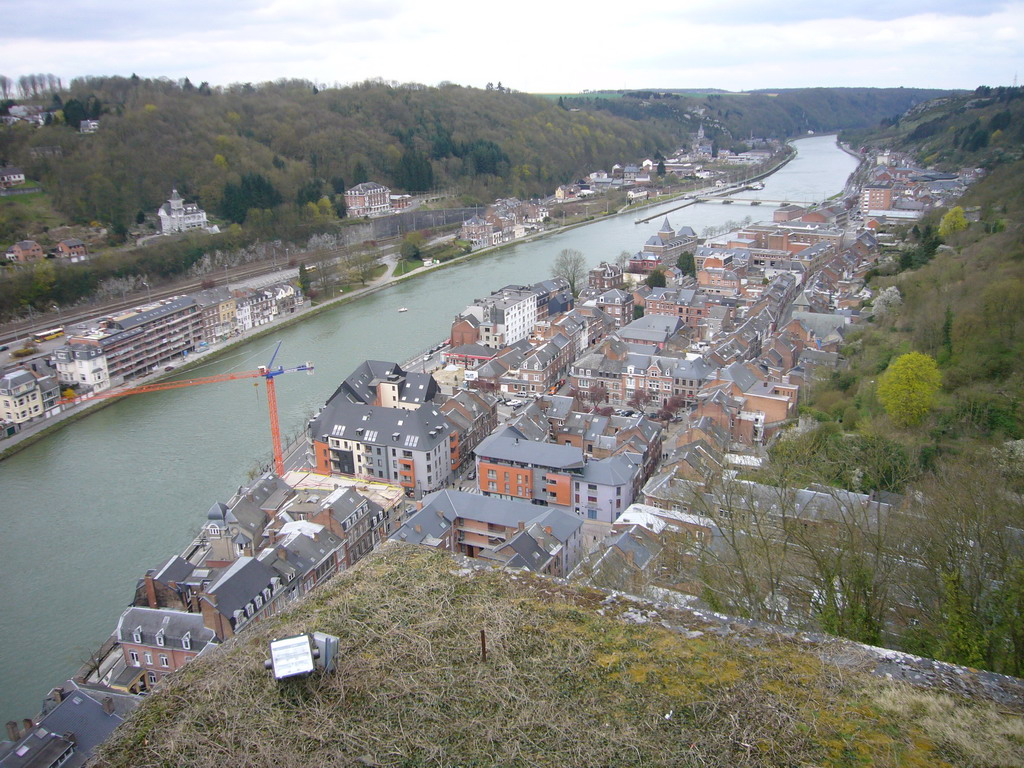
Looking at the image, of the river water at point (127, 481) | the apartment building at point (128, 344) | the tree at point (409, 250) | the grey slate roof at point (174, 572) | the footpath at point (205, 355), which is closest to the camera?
the grey slate roof at point (174, 572)

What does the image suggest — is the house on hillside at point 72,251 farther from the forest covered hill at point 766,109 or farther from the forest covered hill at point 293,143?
the forest covered hill at point 766,109

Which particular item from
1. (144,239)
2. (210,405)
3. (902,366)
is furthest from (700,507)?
(144,239)

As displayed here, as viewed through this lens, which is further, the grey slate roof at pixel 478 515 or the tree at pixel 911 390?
the tree at pixel 911 390

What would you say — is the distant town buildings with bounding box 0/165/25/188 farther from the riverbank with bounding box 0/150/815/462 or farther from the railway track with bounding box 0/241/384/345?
the riverbank with bounding box 0/150/815/462

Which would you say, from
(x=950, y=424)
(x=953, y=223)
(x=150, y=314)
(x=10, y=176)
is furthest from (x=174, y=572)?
(x=10, y=176)

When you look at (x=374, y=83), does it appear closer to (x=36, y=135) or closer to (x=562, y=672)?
(x=36, y=135)

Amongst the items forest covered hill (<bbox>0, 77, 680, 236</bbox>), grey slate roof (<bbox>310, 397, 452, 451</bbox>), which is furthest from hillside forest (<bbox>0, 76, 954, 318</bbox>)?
grey slate roof (<bbox>310, 397, 452, 451</bbox>)

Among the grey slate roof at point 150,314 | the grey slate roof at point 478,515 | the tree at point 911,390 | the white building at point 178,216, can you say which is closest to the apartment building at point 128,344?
the grey slate roof at point 150,314
